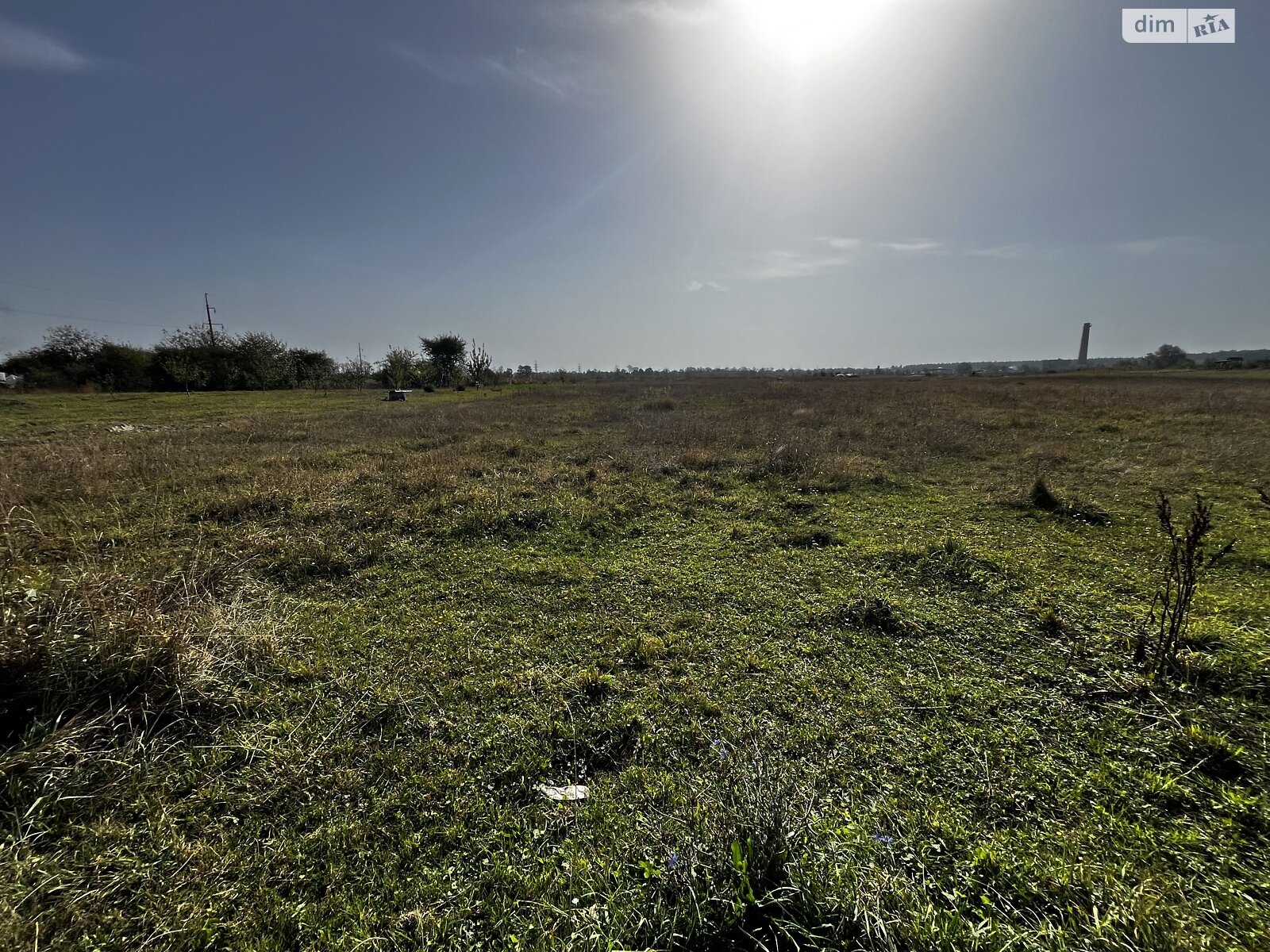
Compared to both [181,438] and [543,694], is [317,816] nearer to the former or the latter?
[543,694]

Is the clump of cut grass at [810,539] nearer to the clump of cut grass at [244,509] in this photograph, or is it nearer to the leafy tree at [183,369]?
the clump of cut grass at [244,509]

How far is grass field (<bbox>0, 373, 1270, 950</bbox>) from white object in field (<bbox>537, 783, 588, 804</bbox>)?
0.22ft

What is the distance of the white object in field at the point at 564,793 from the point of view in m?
2.40

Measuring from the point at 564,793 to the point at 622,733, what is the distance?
20.2 inches

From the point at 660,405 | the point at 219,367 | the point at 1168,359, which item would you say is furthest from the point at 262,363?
the point at 1168,359

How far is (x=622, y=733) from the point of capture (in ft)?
9.34

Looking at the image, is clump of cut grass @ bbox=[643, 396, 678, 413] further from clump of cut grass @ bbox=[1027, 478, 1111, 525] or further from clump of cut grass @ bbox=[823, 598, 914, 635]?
clump of cut grass @ bbox=[823, 598, 914, 635]

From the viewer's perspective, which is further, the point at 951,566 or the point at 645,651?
the point at 951,566

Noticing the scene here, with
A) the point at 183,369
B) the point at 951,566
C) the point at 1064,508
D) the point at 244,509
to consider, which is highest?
the point at 183,369

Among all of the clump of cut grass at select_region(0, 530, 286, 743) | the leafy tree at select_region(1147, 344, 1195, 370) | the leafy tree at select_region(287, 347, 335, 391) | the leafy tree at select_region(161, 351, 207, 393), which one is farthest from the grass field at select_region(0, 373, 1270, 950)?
the leafy tree at select_region(1147, 344, 1195, 370)

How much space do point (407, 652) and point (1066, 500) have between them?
29.6 feet

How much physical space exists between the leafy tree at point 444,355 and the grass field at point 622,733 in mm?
52344

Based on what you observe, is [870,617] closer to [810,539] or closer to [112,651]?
[810,539]

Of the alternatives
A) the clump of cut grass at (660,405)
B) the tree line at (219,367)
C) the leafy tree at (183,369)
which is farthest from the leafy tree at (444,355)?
the clump of cut grass at (660,405)
